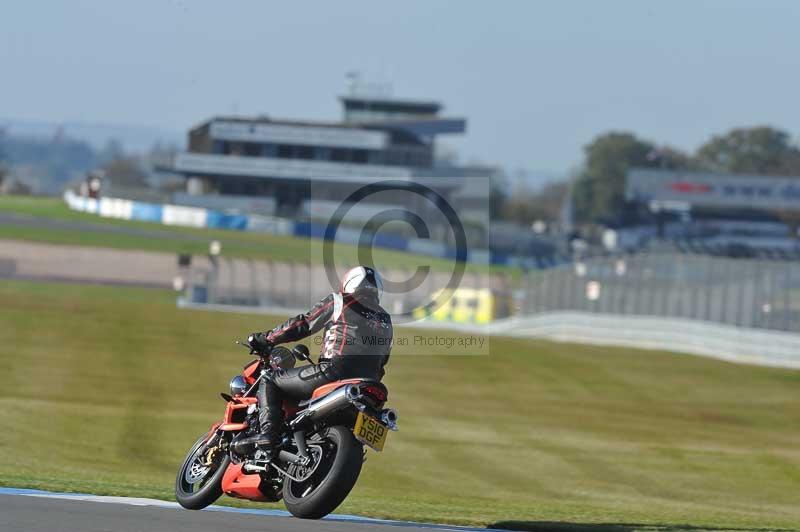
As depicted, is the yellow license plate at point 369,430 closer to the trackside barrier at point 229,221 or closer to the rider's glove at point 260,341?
the rider's glove at point 260,341

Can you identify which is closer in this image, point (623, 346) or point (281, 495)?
point (281, 495)

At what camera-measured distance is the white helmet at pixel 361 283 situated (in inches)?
366

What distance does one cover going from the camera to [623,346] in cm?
3372

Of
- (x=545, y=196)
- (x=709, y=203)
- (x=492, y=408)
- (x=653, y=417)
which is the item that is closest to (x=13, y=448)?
(x=492, y=408)

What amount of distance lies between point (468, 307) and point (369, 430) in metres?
36.3

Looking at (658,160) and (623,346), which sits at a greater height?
(658,160)

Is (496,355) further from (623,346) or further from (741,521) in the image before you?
(741,521)

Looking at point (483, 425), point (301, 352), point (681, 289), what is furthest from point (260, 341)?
point (681, 289)

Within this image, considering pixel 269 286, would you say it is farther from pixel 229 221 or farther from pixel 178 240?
pixel 229 221

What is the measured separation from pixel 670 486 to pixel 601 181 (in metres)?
127

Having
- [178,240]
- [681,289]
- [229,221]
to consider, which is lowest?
[681,289]

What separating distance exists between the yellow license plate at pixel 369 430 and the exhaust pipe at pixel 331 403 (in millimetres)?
141

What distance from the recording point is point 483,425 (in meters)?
21.5

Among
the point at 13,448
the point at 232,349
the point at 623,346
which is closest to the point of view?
the point at 13,448
